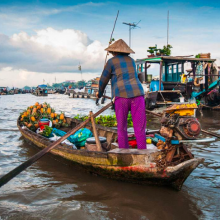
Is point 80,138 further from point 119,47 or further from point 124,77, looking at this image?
point 119,47

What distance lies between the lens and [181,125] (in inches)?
128

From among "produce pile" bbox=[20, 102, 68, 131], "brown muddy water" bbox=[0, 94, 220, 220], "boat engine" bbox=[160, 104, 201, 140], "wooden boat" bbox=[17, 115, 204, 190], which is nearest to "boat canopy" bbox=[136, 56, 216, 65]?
"produce pile" bbox=[20, 102, 68, 131]

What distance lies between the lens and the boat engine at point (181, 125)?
126 inches

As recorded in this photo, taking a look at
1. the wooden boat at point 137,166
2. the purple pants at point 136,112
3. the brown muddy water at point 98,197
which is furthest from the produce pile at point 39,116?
the purple pants at point 136,112

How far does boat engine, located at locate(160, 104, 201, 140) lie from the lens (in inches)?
126

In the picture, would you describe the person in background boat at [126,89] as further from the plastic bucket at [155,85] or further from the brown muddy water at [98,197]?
the plastic bucket at [155,85]

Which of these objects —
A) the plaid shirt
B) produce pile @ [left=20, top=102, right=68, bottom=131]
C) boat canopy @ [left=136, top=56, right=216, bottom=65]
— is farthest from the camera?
boat canopy @ [left=136, top=56, right=216, bottom=65]

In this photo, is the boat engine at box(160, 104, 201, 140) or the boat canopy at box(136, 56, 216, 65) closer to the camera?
the boat engine at box(160, 104, 201, 140)

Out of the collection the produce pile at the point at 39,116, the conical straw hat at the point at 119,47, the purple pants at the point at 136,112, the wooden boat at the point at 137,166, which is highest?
the conical straw hat at the point at 119,47

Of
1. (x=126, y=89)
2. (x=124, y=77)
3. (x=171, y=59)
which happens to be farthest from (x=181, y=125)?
(x=171, y=59)

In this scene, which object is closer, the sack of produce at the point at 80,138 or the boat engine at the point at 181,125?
the boat engine at the point at 181,125

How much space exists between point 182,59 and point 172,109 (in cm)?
1001

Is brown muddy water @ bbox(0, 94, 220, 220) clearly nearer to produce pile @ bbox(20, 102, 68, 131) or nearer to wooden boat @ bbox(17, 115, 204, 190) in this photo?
wooden boat @ bbox(17, 115, 204, 190)

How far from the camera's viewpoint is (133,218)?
2934mm
